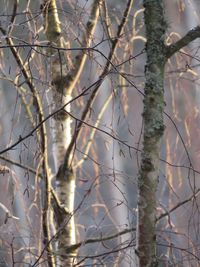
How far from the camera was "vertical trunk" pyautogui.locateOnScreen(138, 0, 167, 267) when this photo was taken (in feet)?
7.07

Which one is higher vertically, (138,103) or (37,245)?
(138,103)

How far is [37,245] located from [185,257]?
0.73 meters

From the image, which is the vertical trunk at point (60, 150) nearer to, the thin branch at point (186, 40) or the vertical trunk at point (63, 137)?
the vertical trunk at point (63, 137)

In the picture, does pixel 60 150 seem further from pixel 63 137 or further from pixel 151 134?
pixel 151 134

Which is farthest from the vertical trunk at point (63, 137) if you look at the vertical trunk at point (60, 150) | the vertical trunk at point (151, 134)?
the vertical trunk at point (151, 134)

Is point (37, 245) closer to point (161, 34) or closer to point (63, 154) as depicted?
point (63, 154)

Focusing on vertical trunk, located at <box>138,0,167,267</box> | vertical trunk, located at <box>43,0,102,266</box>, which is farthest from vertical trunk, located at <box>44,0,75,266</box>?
vertical trunk, located at <box>138,0,167,267</box>

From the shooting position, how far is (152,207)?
2180 millimetres

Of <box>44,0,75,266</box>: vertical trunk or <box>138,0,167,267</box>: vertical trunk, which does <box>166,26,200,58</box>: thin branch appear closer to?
<box>138,0,167,267</box>: vertical trunk

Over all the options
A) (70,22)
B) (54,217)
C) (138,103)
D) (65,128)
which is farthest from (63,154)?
(138,103)

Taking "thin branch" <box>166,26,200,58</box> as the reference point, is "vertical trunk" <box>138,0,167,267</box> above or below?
below

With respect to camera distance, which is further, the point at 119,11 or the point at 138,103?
the point at 138,103

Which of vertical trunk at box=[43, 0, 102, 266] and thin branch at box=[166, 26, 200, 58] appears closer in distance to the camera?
thin branch at box=[166, 26, 200, 58]

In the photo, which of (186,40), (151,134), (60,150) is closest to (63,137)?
(60,150)
